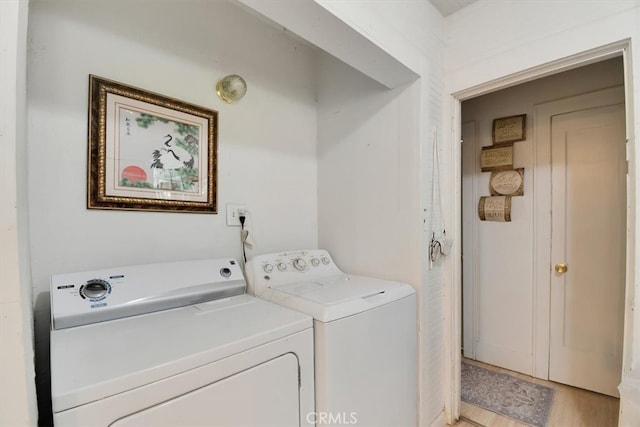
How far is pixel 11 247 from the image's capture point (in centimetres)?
51

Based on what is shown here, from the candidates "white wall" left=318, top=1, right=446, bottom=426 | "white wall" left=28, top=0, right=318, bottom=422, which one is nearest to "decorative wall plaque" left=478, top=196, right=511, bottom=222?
"white wall" left=318, top=1, right=446, bottom=426

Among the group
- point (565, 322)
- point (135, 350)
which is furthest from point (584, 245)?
point (135, 350)

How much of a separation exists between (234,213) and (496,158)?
7.20 ft

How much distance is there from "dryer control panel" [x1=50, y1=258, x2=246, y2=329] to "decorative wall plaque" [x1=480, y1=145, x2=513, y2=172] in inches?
88.4

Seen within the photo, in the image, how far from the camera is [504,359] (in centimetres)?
246

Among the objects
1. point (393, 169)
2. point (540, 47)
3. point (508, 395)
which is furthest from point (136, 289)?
point (508, 395)

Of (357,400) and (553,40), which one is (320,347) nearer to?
(357,400)

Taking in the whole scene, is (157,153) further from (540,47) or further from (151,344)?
(540,47)

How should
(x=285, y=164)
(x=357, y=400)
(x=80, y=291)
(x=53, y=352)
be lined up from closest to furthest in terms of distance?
(x=53, y=352)
(x=80, y=291)
(x=357, y=400)
(x=285, y=164)

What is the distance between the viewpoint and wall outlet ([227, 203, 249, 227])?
1.68 metres

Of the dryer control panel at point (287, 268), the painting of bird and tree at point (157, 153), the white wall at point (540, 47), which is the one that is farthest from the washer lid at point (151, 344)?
the white wall at point (540, 47)

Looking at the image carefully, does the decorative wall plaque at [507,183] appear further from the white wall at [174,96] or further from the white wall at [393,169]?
the white wall at [174,96]

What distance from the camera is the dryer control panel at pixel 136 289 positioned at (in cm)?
103

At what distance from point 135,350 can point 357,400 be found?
0.87m
